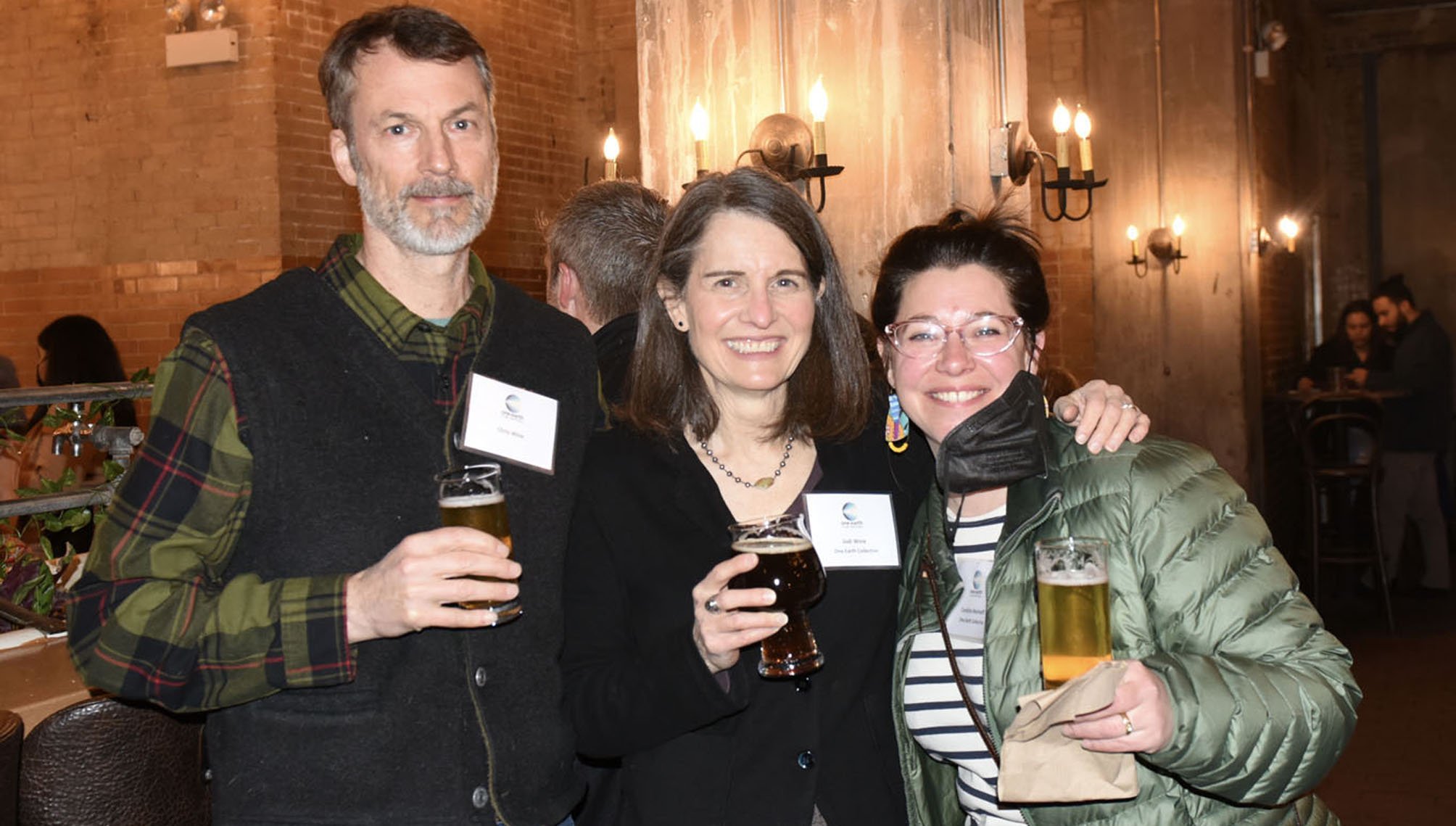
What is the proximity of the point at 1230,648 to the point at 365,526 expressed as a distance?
1.17 m

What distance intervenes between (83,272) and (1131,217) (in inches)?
280

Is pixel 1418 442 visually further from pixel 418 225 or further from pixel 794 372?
pixel 418 225

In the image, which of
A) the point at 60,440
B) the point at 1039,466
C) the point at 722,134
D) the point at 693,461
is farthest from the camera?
the point at 722,134

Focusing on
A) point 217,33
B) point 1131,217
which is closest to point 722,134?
point 217,33

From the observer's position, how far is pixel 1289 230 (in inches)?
416

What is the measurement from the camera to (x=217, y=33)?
7055 mm

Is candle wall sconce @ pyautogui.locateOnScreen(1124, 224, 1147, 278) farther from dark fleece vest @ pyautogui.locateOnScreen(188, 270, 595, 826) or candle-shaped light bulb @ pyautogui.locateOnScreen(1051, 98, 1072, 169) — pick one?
dark fleece vest @ pyautogui.locateOnScreen(188, 270, 595, 826)

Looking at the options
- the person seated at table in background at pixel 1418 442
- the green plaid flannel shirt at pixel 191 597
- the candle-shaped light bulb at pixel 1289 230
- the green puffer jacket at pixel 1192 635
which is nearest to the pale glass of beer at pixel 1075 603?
the green puffer jacket at pixel 1192 635

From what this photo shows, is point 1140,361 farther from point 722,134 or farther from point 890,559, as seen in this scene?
point 890,559

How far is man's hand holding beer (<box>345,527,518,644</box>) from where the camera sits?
1.56 metres

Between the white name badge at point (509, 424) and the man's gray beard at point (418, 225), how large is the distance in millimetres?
198

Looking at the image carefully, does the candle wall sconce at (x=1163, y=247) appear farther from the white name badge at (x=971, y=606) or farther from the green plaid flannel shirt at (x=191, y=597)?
the green plaid flannel shirt at (x=191, y=597)

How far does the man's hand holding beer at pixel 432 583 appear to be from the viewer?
156cm

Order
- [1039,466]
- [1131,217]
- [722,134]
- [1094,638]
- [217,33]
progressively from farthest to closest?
1. [1131,217]
2. [217,33]
3. [722,134]
4. [1039,466]
5. [1094,638]
